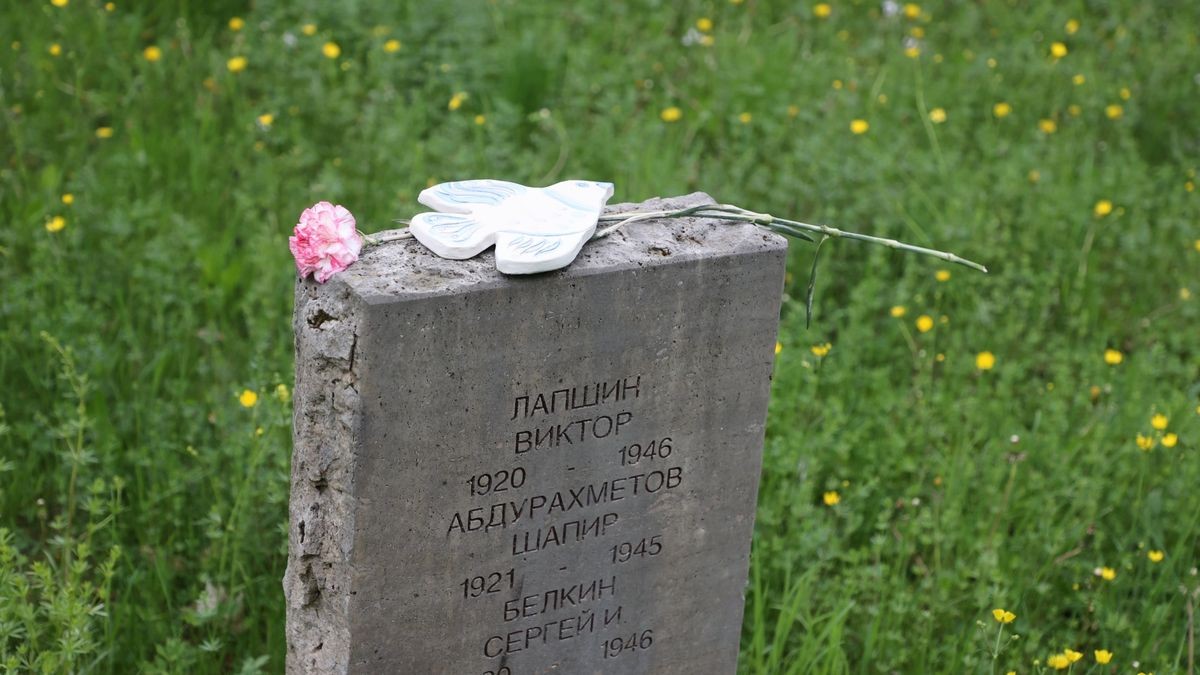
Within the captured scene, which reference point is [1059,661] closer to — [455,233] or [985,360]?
[985,360]

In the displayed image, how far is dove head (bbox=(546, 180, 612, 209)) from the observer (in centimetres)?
238

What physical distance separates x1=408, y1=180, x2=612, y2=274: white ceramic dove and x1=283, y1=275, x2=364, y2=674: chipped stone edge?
0.22 meters

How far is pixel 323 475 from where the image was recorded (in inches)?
85.5

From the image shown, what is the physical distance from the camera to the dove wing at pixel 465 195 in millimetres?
2316

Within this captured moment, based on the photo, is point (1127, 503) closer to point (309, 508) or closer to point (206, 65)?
point (309, 508)

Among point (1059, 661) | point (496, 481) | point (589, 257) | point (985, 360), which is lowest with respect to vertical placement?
point (1059, 661)

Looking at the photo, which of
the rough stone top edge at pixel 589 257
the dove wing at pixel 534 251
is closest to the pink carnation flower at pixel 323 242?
the rough stone top edge at pixel 589 257

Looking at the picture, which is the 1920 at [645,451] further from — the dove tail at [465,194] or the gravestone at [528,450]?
the dove tail at [465,194]

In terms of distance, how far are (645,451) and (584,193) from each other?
49 centimetres

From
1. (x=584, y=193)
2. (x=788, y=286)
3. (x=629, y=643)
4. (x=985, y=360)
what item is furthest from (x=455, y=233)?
(x=788, y=286)

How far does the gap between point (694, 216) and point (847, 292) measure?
6.67 feet

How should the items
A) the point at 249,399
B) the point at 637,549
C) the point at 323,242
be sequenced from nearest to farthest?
1. the point at 323,242
2. the point at 637,549
3. the point at 249,399

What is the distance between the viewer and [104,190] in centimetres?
411

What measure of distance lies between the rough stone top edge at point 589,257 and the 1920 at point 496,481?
356 mm
